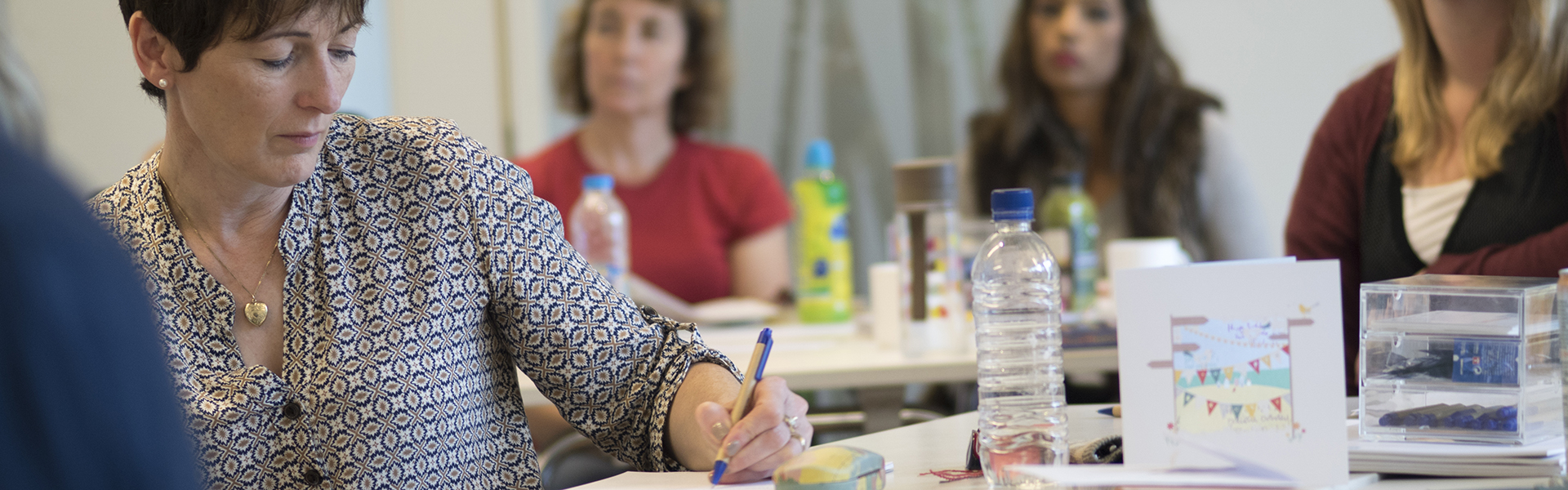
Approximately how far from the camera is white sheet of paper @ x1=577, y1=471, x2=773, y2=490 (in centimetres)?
101

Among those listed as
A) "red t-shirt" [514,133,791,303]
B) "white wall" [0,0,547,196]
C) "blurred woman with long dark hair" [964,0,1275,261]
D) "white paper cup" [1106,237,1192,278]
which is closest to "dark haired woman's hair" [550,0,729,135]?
"red t-shirt" [514,133,791,303]

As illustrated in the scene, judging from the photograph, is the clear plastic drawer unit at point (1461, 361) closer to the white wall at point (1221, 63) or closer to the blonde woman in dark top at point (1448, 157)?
the blonde woman in dark top at point (1448, 157)

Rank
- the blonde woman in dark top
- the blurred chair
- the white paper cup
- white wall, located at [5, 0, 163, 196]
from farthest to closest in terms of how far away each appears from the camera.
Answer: white wall, located at [5, 0, 163, 196], the white paper cup, the blurred chair, the blonde woman in dark top

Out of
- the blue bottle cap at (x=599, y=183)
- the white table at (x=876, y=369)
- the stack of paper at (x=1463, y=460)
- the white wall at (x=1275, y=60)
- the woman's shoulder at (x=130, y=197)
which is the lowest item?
the white table at (x=876, y=369)

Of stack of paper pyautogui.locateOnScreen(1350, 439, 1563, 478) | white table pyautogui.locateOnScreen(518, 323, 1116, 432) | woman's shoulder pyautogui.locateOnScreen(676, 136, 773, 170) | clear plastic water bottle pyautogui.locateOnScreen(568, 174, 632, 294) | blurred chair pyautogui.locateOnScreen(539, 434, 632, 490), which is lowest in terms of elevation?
blurred chair pyautogui.locateOnScreen(539, 434, 632, 490)

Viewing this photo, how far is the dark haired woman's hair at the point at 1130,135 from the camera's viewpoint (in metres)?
3.05

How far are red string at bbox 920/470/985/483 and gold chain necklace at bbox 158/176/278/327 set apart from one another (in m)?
0.65

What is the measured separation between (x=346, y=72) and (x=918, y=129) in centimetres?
314

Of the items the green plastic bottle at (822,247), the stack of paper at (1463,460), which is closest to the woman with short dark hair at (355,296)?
the stack of paper at (1463,460)

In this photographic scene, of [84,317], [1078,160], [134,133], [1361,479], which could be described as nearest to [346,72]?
[84,317]

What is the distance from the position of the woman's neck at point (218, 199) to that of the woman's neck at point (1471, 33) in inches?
63.3

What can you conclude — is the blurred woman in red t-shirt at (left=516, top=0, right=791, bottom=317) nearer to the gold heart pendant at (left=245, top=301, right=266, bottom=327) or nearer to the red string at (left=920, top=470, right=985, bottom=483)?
the gold heart pendant at (left=245, top=301, right=266, bottom=327)

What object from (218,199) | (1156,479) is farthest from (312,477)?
(1156,479)

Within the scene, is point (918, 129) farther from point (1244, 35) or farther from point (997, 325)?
point (997, 325)
